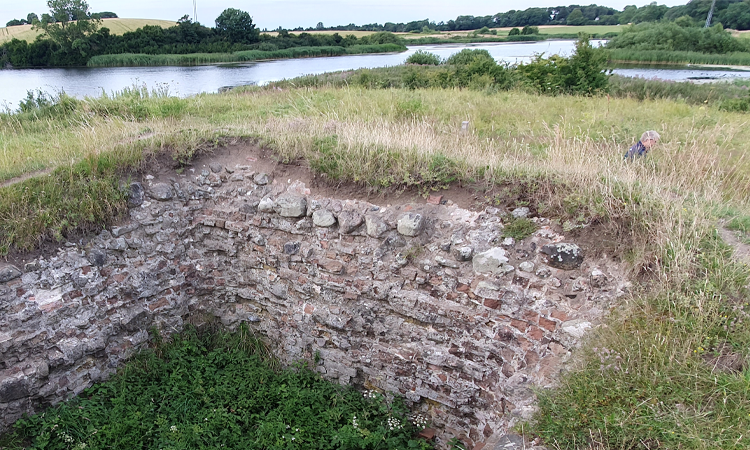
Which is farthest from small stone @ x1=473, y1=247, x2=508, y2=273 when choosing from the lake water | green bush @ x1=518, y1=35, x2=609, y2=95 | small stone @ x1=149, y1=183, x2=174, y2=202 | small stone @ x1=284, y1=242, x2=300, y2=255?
the lake water

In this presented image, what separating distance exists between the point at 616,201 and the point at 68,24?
4187 cm

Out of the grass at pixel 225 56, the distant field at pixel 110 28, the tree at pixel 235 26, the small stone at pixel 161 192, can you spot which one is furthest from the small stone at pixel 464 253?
the tree at pixel 235 26

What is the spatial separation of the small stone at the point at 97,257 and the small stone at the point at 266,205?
2.13 metres

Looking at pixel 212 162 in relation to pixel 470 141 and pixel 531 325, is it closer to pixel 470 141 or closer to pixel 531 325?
pixel 470 141

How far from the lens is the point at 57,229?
5.27 m

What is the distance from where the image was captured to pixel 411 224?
521cm

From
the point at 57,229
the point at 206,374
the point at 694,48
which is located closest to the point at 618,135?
the point at 206,374

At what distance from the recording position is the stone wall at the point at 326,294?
14.7 ft

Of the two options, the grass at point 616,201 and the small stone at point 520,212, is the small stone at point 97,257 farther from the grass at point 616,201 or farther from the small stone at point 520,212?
the small stone at point 520,212

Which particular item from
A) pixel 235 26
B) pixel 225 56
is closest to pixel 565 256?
pixel 225 56

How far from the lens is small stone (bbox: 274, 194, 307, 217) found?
19.4 feet

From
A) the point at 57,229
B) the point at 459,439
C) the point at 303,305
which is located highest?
the point at 57,229

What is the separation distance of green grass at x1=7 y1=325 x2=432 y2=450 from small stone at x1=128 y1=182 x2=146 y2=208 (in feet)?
6.79

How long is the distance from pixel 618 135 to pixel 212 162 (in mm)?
7524
